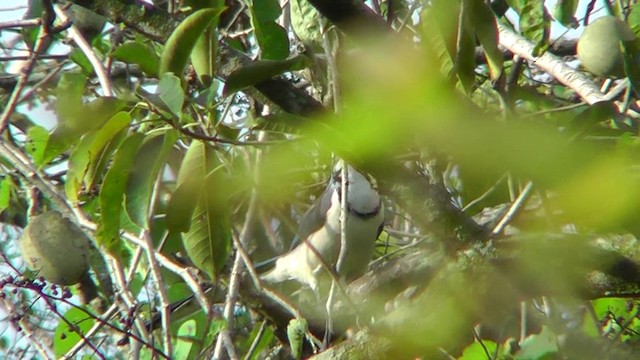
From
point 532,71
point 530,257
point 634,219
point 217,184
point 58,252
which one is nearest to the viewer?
point 634,219

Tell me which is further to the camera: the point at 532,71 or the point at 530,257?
the point at 532,71

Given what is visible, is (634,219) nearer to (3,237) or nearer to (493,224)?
(493,224)

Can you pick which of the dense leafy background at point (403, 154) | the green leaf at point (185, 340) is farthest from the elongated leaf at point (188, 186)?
the green leaf at point (185, 340)

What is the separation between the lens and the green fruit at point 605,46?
1.96 meters

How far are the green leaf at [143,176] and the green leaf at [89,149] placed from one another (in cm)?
6

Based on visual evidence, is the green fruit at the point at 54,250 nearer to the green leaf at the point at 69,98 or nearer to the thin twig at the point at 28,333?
the thin twig at the point at 28,333

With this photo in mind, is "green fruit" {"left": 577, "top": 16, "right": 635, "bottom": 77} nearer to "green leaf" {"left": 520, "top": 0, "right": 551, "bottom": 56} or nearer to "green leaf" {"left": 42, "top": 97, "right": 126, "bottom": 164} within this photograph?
"green leaf" {"left": 520, "top": 0, "right": 551, "bottom": 56}

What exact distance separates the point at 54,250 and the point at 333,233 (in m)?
1.31

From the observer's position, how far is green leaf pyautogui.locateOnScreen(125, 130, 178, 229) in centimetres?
183

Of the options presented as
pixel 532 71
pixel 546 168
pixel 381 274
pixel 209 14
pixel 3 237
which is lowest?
pixel 3 237

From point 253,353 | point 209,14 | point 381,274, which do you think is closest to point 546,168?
point 209,14

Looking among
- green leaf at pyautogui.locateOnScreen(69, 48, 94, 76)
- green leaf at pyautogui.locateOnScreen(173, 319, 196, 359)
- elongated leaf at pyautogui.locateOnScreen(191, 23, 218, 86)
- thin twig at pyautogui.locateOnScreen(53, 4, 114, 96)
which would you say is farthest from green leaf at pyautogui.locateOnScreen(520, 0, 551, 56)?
green leaf at pyautogui.locateOnScreen(69, 48, 94, 76)

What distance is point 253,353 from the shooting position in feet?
9.25

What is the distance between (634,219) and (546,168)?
0.24 meters
